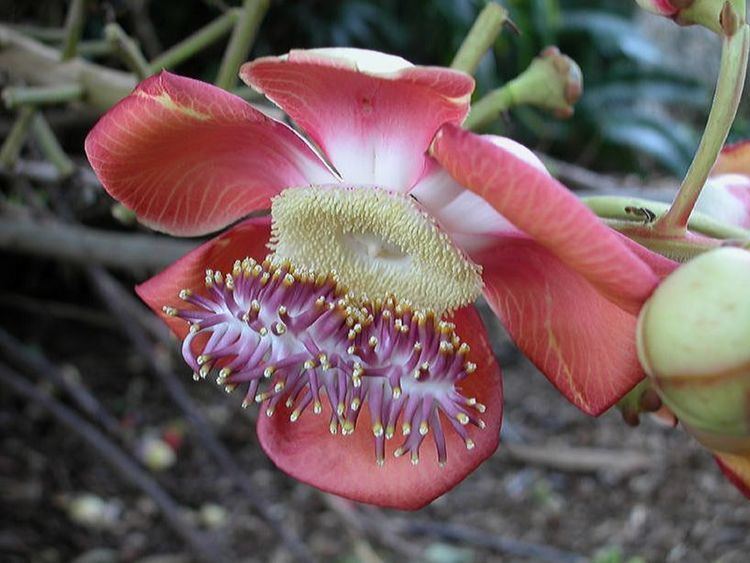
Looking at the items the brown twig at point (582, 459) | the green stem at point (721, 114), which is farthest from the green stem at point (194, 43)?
the brown twig at point (582, 459)

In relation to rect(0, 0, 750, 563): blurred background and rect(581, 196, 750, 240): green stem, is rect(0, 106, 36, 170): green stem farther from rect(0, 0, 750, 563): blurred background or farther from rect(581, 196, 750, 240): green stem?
rect(581, 196, 750, 240): green stem

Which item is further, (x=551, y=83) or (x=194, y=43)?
(x=194, y=43)

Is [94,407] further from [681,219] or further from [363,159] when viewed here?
[681,219]

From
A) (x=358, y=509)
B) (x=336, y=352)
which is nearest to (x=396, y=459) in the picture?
(x=336, y=352)

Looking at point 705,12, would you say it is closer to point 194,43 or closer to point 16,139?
point 194,43

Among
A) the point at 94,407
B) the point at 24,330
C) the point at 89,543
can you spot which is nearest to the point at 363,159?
the point at 94,407

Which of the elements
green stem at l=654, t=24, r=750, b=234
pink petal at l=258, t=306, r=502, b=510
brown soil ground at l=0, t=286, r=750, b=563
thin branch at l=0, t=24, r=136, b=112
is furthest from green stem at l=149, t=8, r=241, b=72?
brown soil ground at l=0, t=286, r=750, b=563
